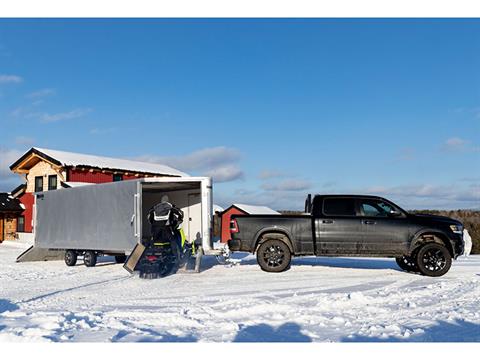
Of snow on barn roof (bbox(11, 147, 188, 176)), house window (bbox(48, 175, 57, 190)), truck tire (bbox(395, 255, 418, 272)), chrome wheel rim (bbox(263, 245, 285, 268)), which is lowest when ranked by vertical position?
truck tire (bbox(395, 255, 418, 272))

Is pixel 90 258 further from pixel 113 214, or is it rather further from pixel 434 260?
pixel 434 260

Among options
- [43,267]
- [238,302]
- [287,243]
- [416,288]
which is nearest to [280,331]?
[238,302]

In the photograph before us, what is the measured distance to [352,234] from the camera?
38.6ft

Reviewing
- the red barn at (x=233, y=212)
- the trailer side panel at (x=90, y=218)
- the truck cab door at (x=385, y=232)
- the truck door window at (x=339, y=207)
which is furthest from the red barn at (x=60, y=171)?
the truck cab door at (x=385, y=232)

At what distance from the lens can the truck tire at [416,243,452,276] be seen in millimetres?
11289

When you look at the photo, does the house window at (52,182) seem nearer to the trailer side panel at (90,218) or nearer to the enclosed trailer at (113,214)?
the enclosed trailer at (113,214)

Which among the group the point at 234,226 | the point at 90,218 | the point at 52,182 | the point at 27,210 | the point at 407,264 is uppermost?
the point at 52,182

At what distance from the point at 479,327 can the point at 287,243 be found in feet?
20.1

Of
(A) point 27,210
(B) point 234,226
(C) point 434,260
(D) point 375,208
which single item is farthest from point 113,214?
(A) point 27,210

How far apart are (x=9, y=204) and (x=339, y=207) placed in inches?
1164

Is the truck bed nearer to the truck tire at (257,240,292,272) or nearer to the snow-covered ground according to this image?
the truck tire at (257,240,292,272)

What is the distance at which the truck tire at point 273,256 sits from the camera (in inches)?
475

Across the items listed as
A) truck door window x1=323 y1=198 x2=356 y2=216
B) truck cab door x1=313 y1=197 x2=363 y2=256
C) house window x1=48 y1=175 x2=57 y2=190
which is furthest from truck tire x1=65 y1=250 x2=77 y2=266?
house window x1=48 y1=175 x2=57 y2=190

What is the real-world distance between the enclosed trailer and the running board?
0.20 ft
